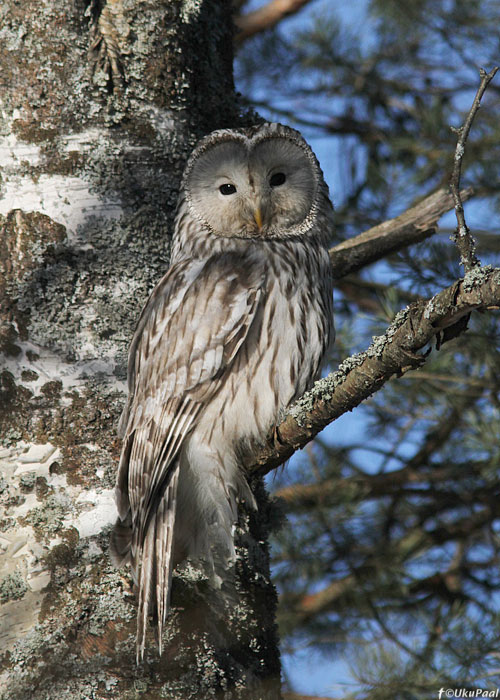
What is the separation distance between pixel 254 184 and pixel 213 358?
2.32 ft

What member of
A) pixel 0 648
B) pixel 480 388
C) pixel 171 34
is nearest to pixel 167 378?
pixel 0 648

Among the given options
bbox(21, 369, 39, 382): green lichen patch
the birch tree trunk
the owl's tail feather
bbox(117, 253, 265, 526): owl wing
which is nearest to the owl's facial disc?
the birch tree trunk

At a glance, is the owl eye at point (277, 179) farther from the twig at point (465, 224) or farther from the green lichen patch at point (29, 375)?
the twig at point (465, 224)

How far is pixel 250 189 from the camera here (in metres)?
2.84

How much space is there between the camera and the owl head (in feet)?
9.09

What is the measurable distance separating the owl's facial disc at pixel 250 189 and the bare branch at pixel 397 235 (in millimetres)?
225

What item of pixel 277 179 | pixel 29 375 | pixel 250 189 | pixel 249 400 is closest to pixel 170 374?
pixel 249 400

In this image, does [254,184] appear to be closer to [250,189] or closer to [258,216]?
[250,189]

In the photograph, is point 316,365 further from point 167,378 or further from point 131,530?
point 131,530

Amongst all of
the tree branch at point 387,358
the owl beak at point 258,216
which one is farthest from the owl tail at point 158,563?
the owl beak at point 258,216

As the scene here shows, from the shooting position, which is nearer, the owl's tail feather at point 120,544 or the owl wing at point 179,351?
the owl's tail feather at point 120,544

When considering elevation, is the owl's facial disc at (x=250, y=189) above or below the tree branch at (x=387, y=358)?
above

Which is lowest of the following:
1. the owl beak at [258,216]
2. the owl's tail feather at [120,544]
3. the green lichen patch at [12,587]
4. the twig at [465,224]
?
the green lichen patch at [12,587]

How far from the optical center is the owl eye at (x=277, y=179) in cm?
291
